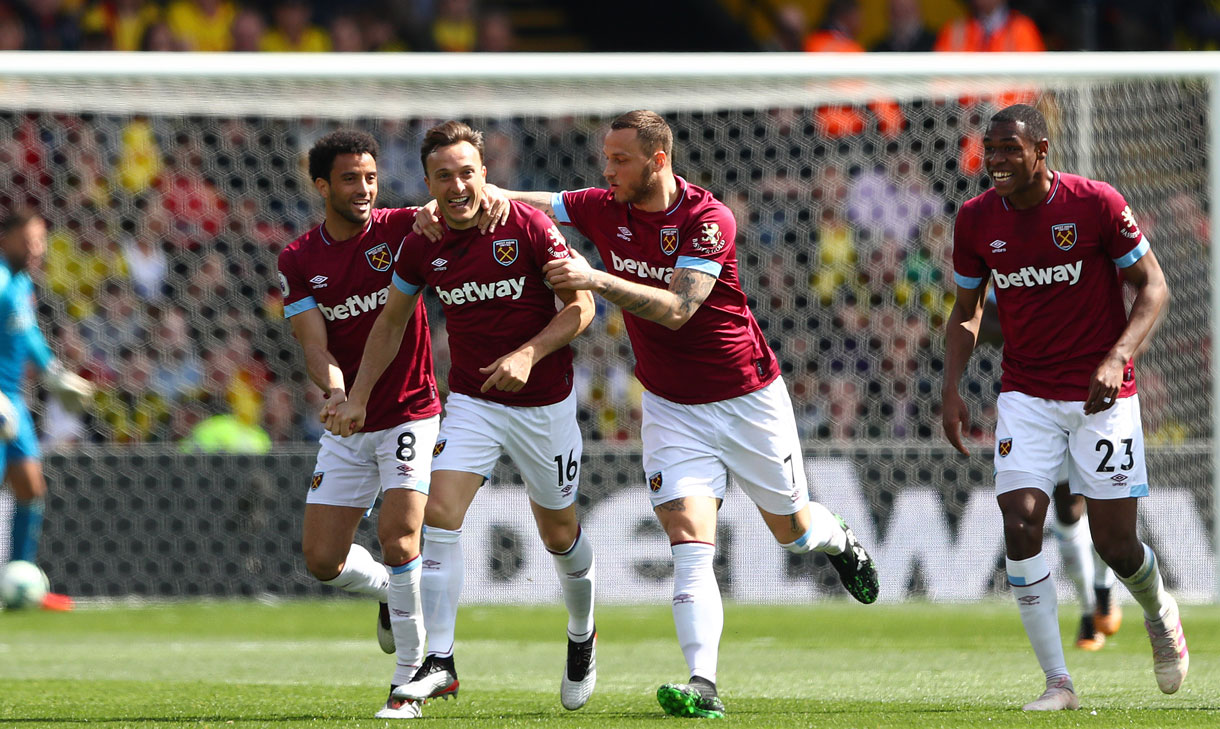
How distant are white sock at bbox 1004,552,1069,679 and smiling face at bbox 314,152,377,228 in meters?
3.05

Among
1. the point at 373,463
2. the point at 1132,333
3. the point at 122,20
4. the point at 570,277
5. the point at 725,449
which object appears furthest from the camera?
the point at 122,20

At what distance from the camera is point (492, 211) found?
5934mm

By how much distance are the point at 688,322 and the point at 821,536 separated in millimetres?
1208

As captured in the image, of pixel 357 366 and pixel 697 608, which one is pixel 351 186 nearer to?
pixel 357 366

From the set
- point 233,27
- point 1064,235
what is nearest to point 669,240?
point 1064,235

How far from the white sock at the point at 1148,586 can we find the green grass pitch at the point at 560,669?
358mm

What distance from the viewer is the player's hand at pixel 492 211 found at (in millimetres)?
5926

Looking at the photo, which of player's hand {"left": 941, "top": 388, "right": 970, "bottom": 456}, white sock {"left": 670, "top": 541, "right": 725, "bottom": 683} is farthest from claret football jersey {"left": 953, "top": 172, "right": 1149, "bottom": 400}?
white sock {"left": 670, "top": 541, "right": 725, "bottom": 683}

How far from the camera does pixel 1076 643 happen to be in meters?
8.27

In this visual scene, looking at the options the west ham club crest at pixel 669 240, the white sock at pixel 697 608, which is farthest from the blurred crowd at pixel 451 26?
the white sock at pixel 697 608

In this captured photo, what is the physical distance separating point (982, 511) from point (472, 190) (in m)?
6.27

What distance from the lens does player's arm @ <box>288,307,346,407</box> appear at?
6168mm

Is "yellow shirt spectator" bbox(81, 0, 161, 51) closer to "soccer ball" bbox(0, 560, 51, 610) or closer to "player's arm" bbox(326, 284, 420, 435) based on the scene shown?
"soccer ball" bbox(0, 560, 51, 610)

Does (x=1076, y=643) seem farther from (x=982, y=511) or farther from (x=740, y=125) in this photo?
(x=740, y=125)
